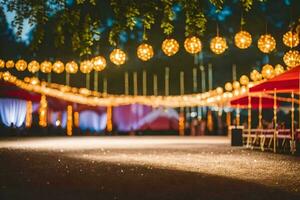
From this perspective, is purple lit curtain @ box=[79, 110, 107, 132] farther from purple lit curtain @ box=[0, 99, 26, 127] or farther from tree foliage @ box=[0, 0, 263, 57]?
tree foliage @ box=[0, 0, 263, 57]

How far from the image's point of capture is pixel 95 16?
8875 millimetres

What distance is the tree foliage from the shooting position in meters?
8.30

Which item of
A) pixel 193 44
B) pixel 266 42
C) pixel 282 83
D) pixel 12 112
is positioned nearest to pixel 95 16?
pixel 193 44

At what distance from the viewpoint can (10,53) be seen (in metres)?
38.6

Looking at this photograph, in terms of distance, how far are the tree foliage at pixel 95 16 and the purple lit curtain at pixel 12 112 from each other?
24.4 meters

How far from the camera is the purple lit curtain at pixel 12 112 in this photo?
33.0 m

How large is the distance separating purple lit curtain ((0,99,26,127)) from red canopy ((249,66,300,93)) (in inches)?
800

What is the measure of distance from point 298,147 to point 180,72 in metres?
21.5

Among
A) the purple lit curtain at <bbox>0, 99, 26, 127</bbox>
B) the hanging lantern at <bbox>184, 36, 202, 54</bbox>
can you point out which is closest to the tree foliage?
the hanging lantern at <bbox>184, 36, 202, 54</bbox>

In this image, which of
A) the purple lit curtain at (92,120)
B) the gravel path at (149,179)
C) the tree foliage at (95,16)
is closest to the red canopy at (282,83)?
the gravel path at (149,179)

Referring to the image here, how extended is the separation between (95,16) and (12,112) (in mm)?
25831

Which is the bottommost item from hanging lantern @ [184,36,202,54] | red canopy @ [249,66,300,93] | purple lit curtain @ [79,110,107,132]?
purple lit curtain @ [79,110,107,132]

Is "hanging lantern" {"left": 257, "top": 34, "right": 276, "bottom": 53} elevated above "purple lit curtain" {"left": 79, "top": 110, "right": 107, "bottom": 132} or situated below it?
above

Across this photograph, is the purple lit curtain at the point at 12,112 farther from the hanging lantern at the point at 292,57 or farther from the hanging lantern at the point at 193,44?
the hanging lantern at the point at 292,57
